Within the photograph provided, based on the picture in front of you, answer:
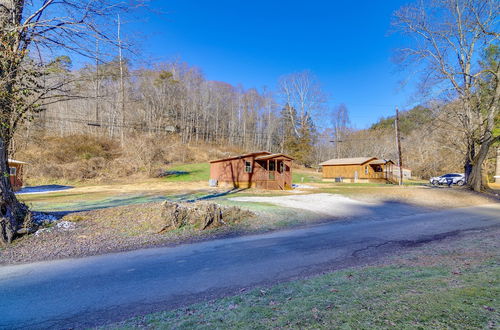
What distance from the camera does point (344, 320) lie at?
2.26 meters

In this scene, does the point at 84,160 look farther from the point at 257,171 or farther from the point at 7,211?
the point at 7,211

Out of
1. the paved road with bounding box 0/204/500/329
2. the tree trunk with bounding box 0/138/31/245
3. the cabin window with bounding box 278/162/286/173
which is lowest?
the paved road with bounding box 0/204/500/329

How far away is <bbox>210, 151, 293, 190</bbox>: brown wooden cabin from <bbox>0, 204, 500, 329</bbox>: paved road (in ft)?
49.2

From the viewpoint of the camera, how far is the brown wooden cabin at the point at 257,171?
72.7 feet

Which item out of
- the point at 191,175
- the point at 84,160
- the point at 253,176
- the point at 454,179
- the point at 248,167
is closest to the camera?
the point at 253,176

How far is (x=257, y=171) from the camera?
22.2m

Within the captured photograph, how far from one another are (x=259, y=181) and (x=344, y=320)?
19883 mm

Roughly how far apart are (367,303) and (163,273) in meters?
3.15

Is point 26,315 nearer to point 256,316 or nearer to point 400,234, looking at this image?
point 256,316

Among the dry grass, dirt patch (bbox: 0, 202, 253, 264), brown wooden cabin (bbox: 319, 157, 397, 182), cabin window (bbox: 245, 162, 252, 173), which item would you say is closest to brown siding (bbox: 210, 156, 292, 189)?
cabin window (bbox: 245, 162, 252, 173)

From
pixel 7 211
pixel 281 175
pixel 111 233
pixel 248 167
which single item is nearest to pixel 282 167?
pixel 281 175

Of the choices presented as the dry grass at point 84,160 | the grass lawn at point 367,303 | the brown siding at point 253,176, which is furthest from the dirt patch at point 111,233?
the dry grass at point 84,160

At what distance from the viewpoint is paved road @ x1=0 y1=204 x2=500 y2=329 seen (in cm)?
313

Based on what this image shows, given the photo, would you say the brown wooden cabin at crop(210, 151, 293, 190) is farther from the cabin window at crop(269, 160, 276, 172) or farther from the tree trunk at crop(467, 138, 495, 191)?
the tree trunk at crop(467, 138, 495, 191)
